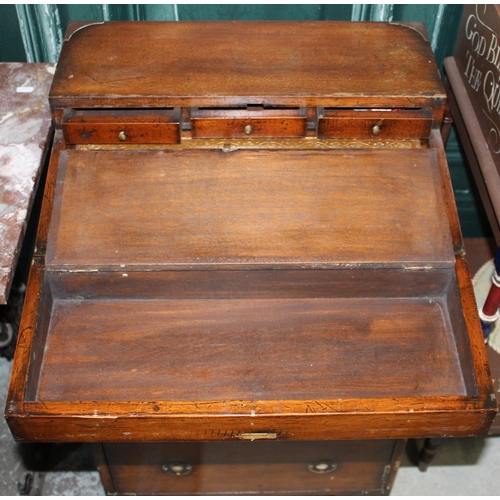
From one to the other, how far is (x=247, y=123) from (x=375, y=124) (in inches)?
14.5

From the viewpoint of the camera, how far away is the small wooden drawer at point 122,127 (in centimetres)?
203

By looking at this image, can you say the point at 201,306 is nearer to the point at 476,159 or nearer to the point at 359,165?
the point at 359,165

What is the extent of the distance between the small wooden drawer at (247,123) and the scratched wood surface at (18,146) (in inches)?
19.5

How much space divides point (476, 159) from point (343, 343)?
82cm

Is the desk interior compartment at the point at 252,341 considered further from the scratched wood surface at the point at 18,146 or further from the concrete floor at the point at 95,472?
the concrete floor at the point at 95,472

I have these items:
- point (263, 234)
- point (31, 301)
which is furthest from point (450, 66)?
point (31, 301)

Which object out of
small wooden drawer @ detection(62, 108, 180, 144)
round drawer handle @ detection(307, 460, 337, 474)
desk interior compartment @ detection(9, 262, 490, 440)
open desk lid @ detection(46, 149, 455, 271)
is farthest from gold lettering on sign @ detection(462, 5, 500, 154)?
round drawer handle @ detection(307, 460, 337, 474)

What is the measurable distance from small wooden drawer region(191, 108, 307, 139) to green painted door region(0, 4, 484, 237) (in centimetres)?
61

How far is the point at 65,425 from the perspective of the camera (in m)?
1.67

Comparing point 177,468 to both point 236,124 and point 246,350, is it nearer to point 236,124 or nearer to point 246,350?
point 246,350

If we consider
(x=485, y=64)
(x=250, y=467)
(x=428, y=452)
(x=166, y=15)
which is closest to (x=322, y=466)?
(x=250, y=467)

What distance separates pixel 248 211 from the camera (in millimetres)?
1962

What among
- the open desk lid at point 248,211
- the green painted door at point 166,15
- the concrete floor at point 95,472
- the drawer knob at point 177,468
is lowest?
the concrete floor at point 95,472

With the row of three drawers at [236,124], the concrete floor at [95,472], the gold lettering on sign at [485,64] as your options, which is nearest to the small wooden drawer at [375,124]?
the row of three drawers at [236,124]
